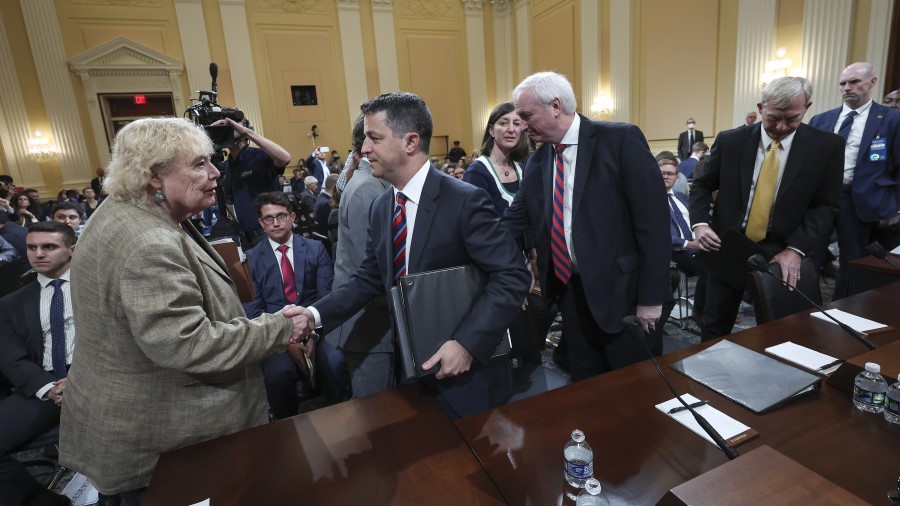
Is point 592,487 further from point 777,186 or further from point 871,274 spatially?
point 871,274

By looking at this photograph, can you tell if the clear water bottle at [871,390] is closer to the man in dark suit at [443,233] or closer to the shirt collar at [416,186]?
the man in dark suit at [443,233]

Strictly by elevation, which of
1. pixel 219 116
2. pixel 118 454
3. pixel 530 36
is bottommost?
pixel 118 454

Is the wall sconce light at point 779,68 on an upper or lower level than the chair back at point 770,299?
upper

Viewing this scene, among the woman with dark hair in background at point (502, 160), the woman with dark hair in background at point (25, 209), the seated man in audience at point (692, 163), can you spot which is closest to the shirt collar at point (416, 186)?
the woman with dark hair in background at point (502, 160)

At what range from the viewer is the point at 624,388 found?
1346 millimetres

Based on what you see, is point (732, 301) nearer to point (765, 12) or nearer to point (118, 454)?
point (118, 454)

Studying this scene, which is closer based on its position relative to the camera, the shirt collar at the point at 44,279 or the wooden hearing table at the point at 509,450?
the wooden hearing table at the point at 509,450

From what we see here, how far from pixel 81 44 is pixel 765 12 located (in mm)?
13910

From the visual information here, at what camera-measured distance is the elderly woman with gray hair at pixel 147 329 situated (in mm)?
1159

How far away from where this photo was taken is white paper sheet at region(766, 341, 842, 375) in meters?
1.38

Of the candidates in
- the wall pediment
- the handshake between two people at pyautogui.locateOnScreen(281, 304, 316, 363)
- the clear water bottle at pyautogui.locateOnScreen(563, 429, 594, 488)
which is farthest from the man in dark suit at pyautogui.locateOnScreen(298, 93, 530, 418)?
the wall pediment

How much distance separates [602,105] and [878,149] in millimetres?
7771

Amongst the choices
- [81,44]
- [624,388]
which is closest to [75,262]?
[624,388]

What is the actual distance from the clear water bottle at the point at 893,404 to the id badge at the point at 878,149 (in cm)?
313
